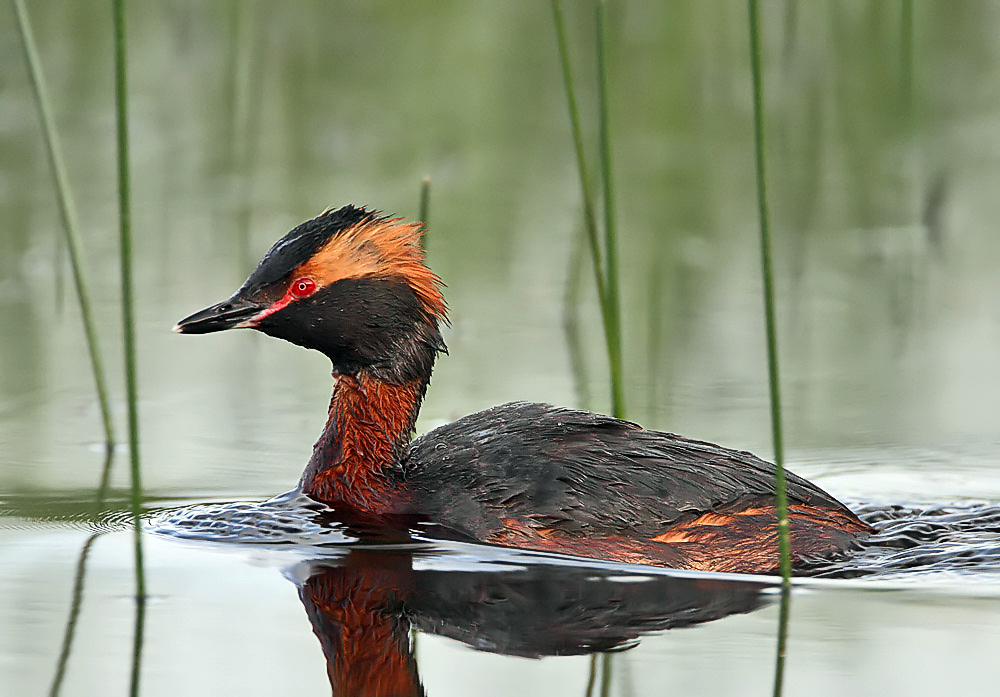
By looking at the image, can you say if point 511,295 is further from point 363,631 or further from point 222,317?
point 363,631

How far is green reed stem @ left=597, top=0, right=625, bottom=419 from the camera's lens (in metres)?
5.04

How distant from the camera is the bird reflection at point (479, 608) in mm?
4371

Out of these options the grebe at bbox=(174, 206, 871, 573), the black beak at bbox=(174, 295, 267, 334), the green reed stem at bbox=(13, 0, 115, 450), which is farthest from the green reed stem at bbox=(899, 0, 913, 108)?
the green reed stem at bbox=(13, 0, 115, 450)

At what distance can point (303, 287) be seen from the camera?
5957mm

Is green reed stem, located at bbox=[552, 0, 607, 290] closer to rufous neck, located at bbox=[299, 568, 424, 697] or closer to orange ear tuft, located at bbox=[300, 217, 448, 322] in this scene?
orange ear tuft, located at bbox=[300, 217, 448, 322]

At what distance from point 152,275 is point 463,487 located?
14.5 feet

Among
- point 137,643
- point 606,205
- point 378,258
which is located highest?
point 606,205

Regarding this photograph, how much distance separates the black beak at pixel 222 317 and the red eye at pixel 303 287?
129mm

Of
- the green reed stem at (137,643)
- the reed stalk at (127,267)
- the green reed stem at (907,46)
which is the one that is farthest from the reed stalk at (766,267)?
the green reed stem at (907,46)

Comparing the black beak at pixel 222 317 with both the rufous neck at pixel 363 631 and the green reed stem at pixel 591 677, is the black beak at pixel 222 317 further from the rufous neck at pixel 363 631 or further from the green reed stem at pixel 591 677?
the green reed stem at pixel 591 677

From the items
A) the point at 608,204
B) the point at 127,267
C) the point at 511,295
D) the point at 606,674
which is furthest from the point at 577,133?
the point at 511,295

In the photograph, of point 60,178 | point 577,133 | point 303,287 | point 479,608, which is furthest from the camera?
point 60,178

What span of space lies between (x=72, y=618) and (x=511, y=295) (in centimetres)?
481

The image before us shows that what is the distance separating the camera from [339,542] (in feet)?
18.0
